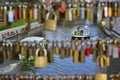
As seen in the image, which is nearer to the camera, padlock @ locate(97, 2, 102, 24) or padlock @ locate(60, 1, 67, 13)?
padlock @ locate(60, 1, 67, 13)

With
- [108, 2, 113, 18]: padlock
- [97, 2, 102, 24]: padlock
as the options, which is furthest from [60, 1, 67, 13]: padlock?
[108, 2, 113, 18]: padlock

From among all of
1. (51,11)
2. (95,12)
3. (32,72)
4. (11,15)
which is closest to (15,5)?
(11,15)

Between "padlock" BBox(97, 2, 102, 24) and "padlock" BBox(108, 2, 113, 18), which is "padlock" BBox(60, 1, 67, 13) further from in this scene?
"padlock" BBox(108, 2, 113, 18)

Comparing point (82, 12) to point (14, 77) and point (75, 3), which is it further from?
Result: point (14, 77)

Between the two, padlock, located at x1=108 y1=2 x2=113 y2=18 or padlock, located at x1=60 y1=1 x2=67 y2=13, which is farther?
padlock, located at x1=108 y1=2 x2=113 y2=18

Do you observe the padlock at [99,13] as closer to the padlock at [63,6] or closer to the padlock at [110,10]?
the padlock at [110,10]

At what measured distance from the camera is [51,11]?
331 cm

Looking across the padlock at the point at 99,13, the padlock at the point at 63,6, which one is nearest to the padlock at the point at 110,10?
the padlock at the point at 99,13

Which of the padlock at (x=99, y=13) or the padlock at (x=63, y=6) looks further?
the padlock at (x=99, y=13)

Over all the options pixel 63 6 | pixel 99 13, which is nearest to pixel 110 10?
pixel 99 13

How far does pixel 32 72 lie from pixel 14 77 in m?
7.43

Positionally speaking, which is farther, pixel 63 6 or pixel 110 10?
pixel 110 10

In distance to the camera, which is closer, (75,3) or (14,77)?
(75,3)

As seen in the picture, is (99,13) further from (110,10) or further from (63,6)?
(63,6)
